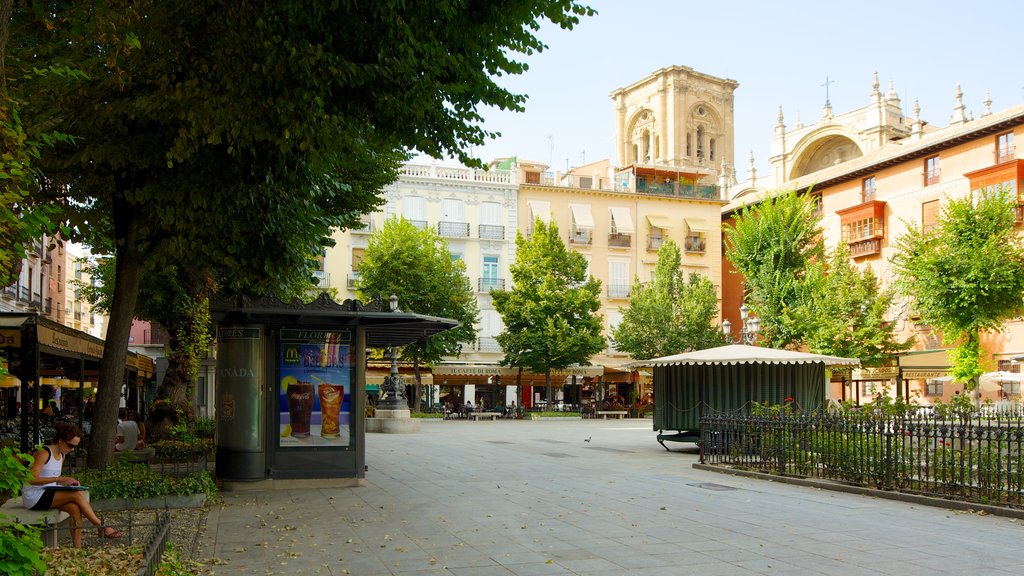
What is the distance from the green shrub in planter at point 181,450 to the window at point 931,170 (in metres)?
39.3

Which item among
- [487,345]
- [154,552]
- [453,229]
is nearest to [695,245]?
[487,345]

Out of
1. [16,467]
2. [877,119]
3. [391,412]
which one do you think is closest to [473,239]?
[391,412]

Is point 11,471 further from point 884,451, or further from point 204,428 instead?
point 204,428

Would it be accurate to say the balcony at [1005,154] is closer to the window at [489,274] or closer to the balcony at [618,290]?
the balcony at [618,290]

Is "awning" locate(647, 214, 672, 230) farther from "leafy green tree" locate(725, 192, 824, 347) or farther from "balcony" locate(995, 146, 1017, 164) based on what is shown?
"balcony" locate(995, 146, 1017, 164)

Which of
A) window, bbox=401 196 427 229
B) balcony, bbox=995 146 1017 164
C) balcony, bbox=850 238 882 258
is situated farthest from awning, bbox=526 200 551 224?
balcony, bbox=995 146 1017 164

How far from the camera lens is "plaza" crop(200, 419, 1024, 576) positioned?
757 centimetres

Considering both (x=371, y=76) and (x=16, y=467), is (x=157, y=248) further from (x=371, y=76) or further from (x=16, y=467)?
(x=16, y=467)

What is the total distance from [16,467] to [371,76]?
17.3 feet

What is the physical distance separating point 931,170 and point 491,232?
23983mm

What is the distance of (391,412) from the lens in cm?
2955

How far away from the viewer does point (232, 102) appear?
8898mm

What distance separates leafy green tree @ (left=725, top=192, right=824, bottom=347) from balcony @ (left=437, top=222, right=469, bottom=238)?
54.3 feet

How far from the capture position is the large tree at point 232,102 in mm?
8516
